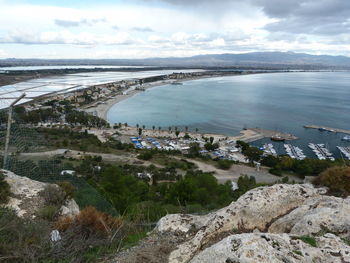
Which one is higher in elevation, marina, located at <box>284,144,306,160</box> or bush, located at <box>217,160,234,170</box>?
bush, located at <box>217,160,234,170</box>

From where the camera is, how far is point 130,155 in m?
19.4

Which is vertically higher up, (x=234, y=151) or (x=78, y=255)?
(x=78, y=255)

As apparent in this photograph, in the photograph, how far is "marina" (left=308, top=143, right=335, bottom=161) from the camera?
72.6ft

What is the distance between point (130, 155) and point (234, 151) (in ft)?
27.4

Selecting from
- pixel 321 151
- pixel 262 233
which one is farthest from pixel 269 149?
pixel 262 233

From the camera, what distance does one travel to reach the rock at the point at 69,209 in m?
4.41

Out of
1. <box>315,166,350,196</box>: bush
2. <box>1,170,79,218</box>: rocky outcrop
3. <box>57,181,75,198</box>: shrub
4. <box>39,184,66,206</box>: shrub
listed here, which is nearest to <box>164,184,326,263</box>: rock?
<box>315,166,350,196</box>: bush

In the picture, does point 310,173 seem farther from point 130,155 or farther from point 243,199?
point 243,199

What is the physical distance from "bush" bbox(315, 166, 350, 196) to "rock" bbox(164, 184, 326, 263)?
0.46 m

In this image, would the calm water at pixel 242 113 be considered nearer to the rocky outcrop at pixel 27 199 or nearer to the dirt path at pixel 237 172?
the dirt path at pixel 237 172

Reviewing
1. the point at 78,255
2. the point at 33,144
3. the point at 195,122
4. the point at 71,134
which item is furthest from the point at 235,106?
the point at 78,255

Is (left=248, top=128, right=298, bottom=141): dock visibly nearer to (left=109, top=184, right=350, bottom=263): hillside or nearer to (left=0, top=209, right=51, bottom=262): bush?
(left=109, top=184, right=350, bottom=263): hillside

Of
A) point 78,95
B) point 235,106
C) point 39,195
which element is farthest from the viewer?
point 78,95

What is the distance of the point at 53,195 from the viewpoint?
4.73 meters
